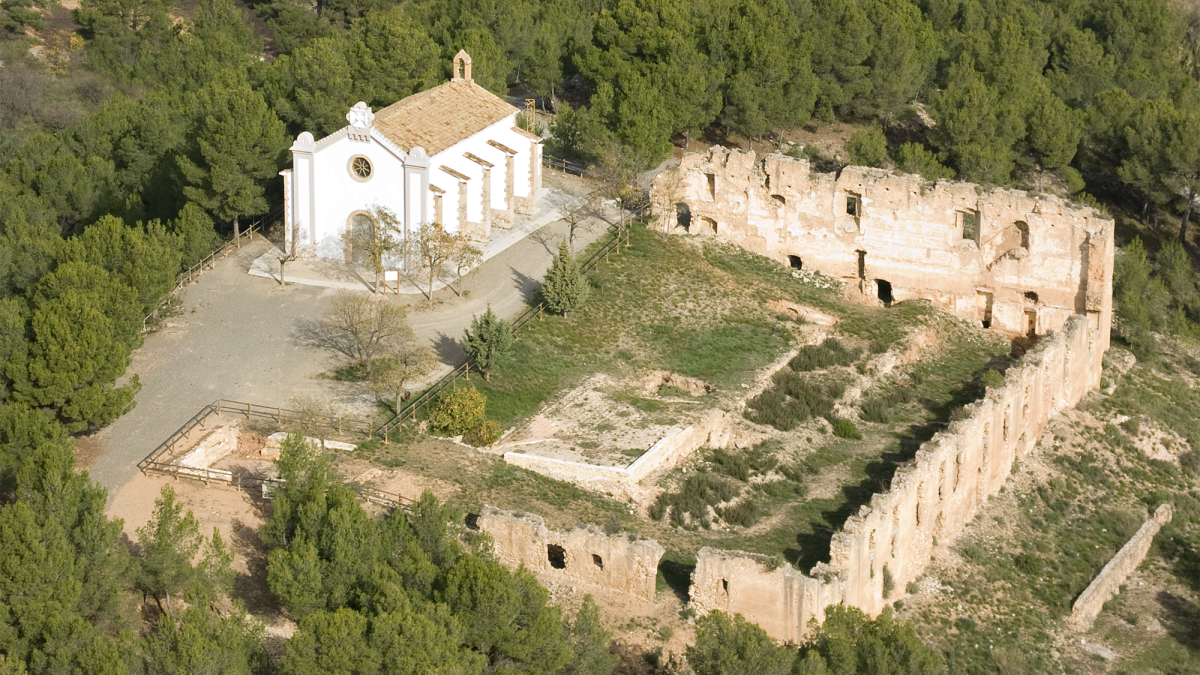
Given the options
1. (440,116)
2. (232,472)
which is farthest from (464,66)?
(232,472)

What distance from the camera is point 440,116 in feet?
171

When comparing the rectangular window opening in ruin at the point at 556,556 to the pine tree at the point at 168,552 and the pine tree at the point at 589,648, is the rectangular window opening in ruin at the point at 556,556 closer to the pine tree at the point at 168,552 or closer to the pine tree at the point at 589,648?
the pine tree at the point at 589,648

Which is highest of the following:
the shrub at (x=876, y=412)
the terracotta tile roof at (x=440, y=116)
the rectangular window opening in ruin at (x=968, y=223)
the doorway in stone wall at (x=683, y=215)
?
the terracotta tile roof at (x=440, y=116)

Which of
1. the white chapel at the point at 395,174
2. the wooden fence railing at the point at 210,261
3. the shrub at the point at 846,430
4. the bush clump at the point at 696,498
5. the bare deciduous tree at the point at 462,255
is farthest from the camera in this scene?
the white chapel at the point at 395,174

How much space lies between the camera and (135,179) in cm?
5875

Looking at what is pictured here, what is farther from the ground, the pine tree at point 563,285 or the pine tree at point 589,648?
the pine tree at point 563,285

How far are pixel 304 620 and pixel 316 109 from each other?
88.0 ft

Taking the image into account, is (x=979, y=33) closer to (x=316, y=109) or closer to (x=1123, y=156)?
(x=1123, y=156)

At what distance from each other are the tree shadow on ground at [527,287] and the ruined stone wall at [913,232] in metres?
5.59

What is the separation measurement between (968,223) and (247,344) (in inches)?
861

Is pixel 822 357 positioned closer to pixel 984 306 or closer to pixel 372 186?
pixel 984 306

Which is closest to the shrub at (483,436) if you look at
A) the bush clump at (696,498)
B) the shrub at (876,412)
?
the bush clump at (696,498)

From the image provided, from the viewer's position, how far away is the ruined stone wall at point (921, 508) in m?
34.8

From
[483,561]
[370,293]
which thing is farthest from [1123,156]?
[483,561]
